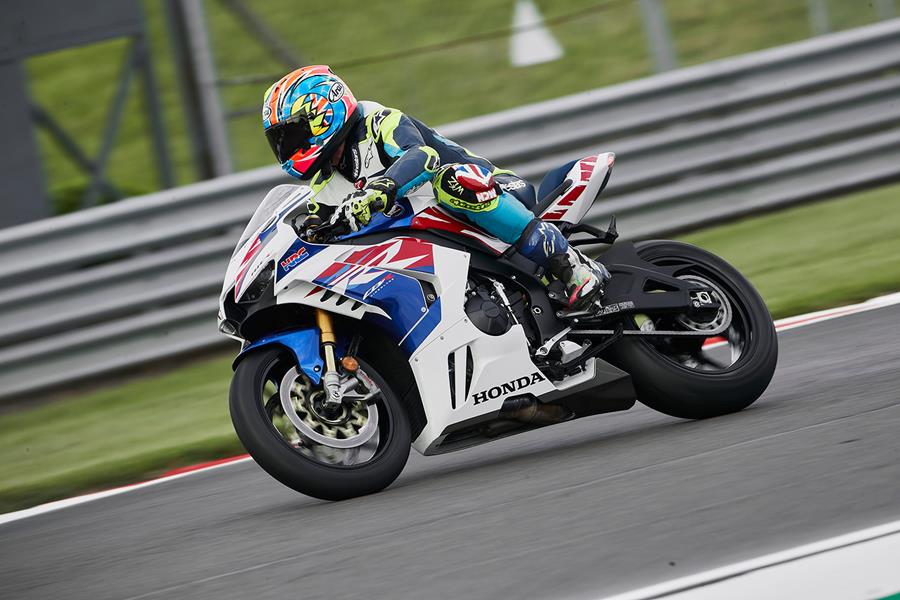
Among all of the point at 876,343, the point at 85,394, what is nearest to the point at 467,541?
the point at 876,343

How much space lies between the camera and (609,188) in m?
9.59

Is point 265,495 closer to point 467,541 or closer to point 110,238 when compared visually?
point 467,541

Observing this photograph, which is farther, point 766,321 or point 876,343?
point 876,343

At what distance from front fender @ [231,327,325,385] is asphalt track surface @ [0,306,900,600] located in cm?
53

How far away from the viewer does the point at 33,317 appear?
28.4 feet

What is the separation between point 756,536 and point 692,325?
1.94m

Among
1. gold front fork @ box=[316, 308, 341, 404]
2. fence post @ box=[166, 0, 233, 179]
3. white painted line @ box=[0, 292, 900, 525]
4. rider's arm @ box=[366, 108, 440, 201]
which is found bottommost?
white painted line @ box=[0, 292, 900, 525]

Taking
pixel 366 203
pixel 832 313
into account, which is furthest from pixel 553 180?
pixel 832 313

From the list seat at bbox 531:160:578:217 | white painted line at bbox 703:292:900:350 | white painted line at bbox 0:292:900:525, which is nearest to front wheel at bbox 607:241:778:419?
seat at bbox 531:160:578:217

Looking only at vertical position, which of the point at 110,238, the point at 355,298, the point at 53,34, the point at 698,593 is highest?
the point at 53,34

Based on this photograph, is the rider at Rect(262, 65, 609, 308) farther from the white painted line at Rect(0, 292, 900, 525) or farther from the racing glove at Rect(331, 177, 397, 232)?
the white painted line at Rect(0, 292, 900, 525)

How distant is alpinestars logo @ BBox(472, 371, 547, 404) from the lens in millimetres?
5176

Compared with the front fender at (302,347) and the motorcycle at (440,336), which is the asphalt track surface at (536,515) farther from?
the front fender at (302,347)

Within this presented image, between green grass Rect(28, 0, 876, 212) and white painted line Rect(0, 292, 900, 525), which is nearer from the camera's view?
white painted line Rect(0, 292, 900, 525)
